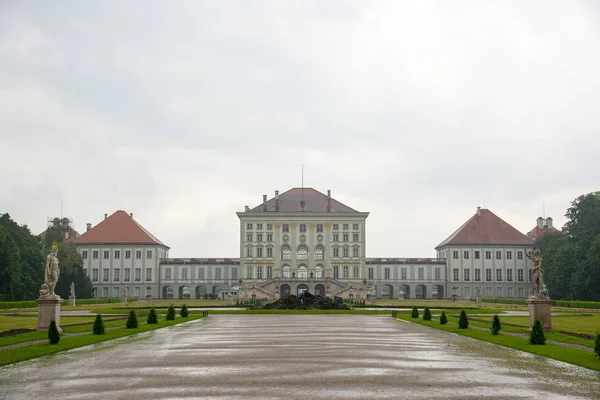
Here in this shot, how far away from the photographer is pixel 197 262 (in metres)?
93.2

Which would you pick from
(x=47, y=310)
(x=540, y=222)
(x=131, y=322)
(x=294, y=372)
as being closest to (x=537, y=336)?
(x=294, y=372)

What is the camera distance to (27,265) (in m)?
63.9

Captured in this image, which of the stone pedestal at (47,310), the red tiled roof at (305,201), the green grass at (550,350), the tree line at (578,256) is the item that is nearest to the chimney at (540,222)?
the tree line at (578,256)

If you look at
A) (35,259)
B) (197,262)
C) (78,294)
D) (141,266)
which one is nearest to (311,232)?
(197,262)

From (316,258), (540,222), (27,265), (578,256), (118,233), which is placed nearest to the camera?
(27,265)

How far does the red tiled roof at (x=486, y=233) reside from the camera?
299ft

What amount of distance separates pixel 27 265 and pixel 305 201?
39.3 meters

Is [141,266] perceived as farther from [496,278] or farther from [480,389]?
[480,389]

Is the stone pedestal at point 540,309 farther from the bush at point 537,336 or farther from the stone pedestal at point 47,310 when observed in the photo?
the stone pedestal at point 47,310

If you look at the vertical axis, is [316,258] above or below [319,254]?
below

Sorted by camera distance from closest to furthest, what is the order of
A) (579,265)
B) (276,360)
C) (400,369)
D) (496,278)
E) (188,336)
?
(400,369) < (276,360) < (188,336) < (579,265) < (496,278)

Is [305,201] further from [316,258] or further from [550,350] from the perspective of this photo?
[550,350]

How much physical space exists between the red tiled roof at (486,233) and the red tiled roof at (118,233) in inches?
1591

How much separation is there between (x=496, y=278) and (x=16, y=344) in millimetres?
79363
